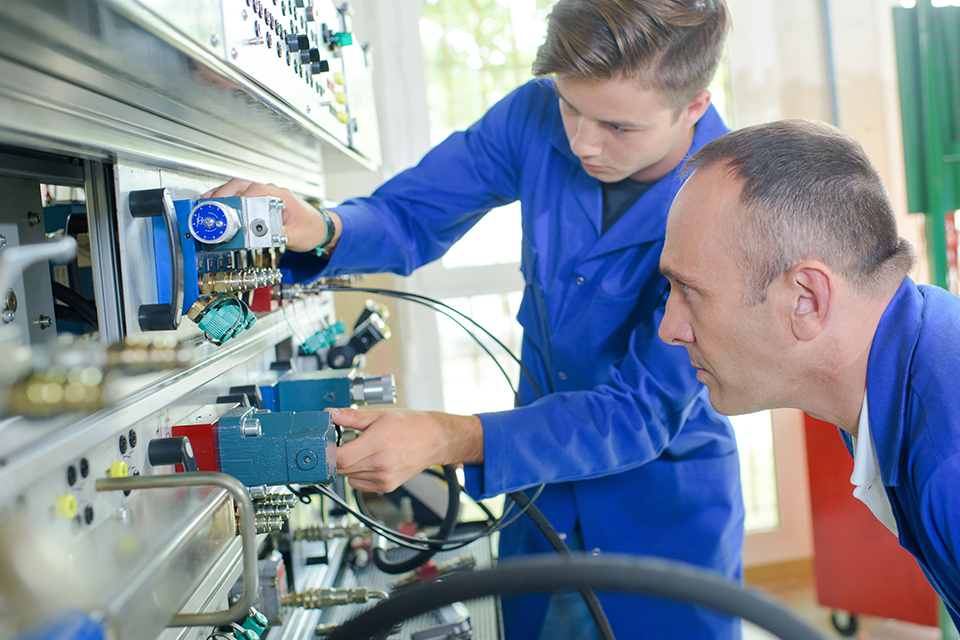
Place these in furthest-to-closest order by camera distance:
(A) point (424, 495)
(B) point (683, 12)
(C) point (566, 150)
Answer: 1. (A) point (424, 495)
2. (C) point (566, 150)
3. (B) point (683, 12)

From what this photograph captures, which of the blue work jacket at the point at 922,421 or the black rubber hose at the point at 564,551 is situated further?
the black rubber hose at the point at 564,551

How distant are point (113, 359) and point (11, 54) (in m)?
0.23

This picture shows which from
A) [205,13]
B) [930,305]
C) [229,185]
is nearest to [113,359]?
[205,13]

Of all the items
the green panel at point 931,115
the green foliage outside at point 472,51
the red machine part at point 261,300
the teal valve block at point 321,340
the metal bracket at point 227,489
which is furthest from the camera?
the green foliage outside at point 472,51

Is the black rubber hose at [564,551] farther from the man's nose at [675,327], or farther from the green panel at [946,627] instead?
the green panel at [946,627]

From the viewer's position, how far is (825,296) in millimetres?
788

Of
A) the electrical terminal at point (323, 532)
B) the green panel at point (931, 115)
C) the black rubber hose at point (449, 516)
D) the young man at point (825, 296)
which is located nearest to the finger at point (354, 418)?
the black rubber hose at point (449, 516)

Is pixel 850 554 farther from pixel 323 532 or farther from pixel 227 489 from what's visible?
pixel 227 489

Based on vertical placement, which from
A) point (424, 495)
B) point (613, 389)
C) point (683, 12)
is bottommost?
point (424, 495)

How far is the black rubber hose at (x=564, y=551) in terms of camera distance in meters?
0.80

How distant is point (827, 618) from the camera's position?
2.35 m

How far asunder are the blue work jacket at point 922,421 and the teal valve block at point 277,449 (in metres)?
0.64

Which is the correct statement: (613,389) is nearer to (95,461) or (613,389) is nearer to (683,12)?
(683,12)

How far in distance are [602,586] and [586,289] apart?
81cm
